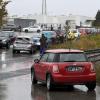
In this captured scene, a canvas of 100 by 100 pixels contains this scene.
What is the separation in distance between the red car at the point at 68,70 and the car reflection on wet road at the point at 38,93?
353 mm

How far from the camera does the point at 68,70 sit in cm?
1755

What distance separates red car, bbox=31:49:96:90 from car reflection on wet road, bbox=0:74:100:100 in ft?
1.16

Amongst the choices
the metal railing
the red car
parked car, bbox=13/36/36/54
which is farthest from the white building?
the red car

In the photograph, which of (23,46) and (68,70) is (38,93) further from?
(23,46)

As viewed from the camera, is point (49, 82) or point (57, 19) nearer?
point (49, 82)

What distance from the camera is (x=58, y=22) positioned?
428ft

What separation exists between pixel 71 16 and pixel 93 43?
300ft

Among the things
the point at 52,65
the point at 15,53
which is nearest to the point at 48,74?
the point at 52,65

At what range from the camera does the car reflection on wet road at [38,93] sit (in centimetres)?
1616

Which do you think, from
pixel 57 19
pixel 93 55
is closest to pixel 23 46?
pixel 93 55

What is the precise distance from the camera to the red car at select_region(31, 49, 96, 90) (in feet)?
57.5

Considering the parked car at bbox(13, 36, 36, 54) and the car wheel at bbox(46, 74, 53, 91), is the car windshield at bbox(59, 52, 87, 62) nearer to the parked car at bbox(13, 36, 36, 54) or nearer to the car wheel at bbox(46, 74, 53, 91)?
the car wheel at bbox(46, 74, 53, 91)

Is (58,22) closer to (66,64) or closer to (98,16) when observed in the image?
(98,16)

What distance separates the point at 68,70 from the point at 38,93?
4.28 feet
